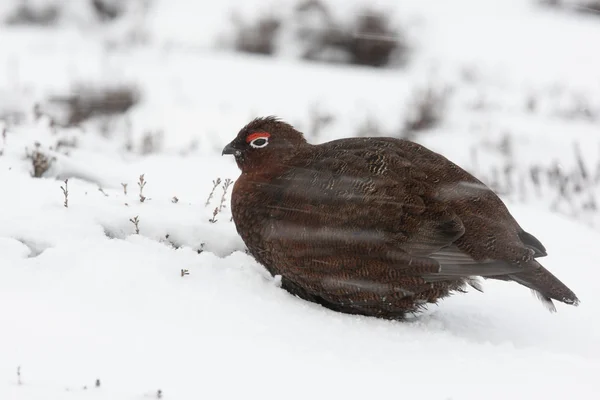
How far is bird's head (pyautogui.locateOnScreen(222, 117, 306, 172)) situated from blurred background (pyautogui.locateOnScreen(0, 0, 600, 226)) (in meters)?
1.56

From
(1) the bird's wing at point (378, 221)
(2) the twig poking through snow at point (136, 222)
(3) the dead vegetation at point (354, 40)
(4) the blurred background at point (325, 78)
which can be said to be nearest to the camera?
(1) the bird's wing at point (378, 221)

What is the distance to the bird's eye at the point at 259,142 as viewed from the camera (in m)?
3.40

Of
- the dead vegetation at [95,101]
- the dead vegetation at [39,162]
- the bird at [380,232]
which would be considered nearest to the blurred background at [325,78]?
the dead vegetation at [95,101]

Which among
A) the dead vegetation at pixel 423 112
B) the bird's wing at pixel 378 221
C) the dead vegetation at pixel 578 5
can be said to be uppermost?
the dead vegetation at pixel 578 5

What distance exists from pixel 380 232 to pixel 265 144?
0.75 m

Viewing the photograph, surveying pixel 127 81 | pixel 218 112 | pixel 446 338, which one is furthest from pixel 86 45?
pixel 446 338

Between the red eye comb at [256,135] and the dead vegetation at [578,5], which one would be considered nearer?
the red eye comb at [256,135]

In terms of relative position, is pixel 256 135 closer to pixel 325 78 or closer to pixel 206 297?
pixel 206 297

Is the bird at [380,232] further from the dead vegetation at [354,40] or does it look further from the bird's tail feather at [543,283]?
the dead vegetation at [354,40]

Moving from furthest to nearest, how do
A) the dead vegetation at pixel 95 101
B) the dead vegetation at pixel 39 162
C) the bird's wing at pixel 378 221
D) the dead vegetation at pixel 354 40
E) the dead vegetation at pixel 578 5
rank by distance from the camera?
the dead vegetation at pixel 578 5
the dead vegetation at pixel 354 40
the dead vegetation at pixel 95 101
the dead vegetation at pixel 39 162
the bird's wing at pixel 378 221

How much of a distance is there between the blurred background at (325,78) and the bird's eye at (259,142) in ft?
5.30

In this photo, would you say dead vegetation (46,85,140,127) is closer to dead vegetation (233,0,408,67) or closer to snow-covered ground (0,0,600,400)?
snow-covered ground (0,0,600,400)

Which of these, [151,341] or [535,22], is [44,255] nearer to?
[151,341]

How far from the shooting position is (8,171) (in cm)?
391
